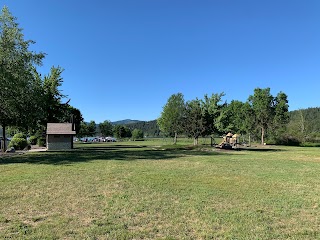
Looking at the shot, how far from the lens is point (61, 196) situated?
9008 mm

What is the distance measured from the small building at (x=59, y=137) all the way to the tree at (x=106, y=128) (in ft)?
259

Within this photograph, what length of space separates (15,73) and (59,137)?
19.4m

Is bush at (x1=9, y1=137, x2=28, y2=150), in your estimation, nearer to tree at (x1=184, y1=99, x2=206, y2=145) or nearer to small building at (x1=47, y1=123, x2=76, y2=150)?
small building at (x1=47, y1=123, x2=76, y2=150)

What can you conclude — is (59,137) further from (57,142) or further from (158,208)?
(158,208)

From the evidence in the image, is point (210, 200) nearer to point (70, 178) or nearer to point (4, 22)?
point (70, 178)

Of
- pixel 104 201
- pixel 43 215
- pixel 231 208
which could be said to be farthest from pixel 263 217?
pixel 43 215

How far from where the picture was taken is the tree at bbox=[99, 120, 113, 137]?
121688 mm

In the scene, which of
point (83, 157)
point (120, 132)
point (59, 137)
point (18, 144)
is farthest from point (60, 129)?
point (120, 132)

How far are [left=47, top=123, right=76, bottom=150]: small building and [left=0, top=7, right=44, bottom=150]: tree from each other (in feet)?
47.9

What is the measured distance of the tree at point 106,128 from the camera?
122 m

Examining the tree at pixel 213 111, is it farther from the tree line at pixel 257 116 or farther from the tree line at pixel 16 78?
the tree line at pixel 16 78

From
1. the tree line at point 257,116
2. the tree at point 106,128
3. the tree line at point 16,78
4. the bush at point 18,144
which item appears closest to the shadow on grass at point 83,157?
the tree line at point 16,78

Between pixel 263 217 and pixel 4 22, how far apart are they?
2422cm

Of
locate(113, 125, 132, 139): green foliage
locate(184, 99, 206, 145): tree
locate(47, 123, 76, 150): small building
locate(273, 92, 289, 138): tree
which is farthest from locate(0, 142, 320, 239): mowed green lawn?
locate(113, 125, 132, 139): green foliage
